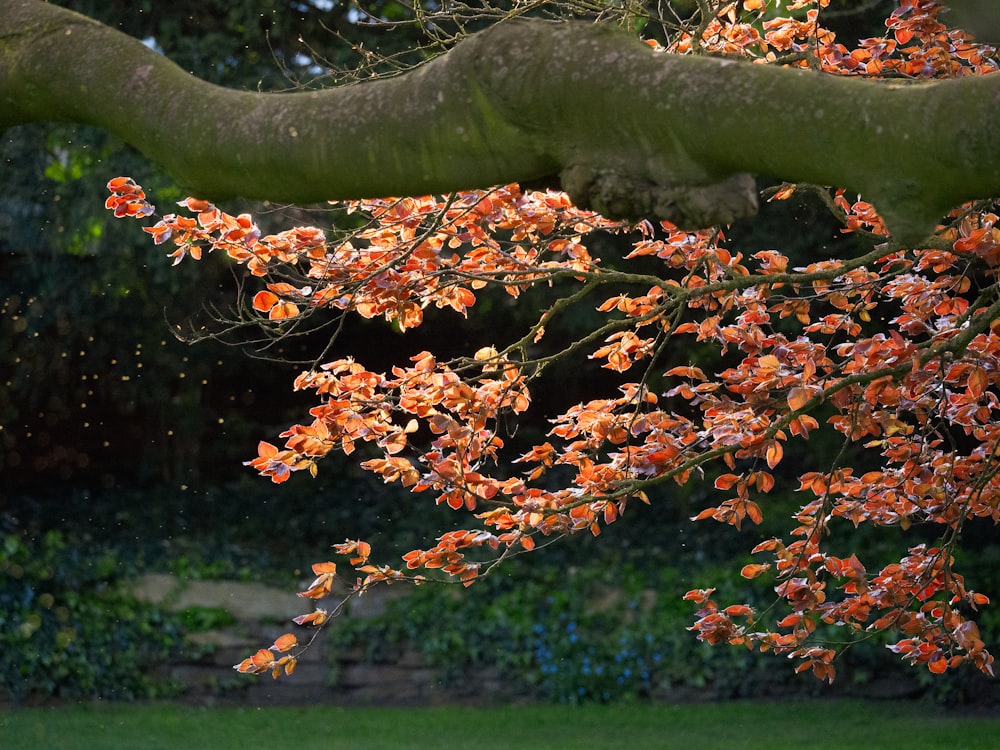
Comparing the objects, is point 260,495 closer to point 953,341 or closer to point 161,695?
point 161,695

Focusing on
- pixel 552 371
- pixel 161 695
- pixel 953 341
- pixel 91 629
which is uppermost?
pixel 953 341

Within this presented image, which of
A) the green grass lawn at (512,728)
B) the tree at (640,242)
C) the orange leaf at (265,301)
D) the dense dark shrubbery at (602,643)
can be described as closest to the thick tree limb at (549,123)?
the tree at (640,242)

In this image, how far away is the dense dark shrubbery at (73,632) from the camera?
6.93m

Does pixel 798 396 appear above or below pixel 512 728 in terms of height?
above

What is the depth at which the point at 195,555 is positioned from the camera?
26.7 ft

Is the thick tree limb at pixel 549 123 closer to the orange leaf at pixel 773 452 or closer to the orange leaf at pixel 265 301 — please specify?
the orange leaf at pixel 265 301

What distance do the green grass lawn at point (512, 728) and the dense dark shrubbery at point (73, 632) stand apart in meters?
0.19

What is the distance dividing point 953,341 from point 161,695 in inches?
227

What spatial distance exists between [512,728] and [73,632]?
2.86 meters

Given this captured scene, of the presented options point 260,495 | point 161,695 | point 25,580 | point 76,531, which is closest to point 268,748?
point 161,695

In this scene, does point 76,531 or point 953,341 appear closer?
point 953,341

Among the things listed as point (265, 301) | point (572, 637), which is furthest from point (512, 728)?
point (265, 301)

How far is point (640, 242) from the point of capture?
152 inches

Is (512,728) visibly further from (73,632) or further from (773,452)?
(773,452)
